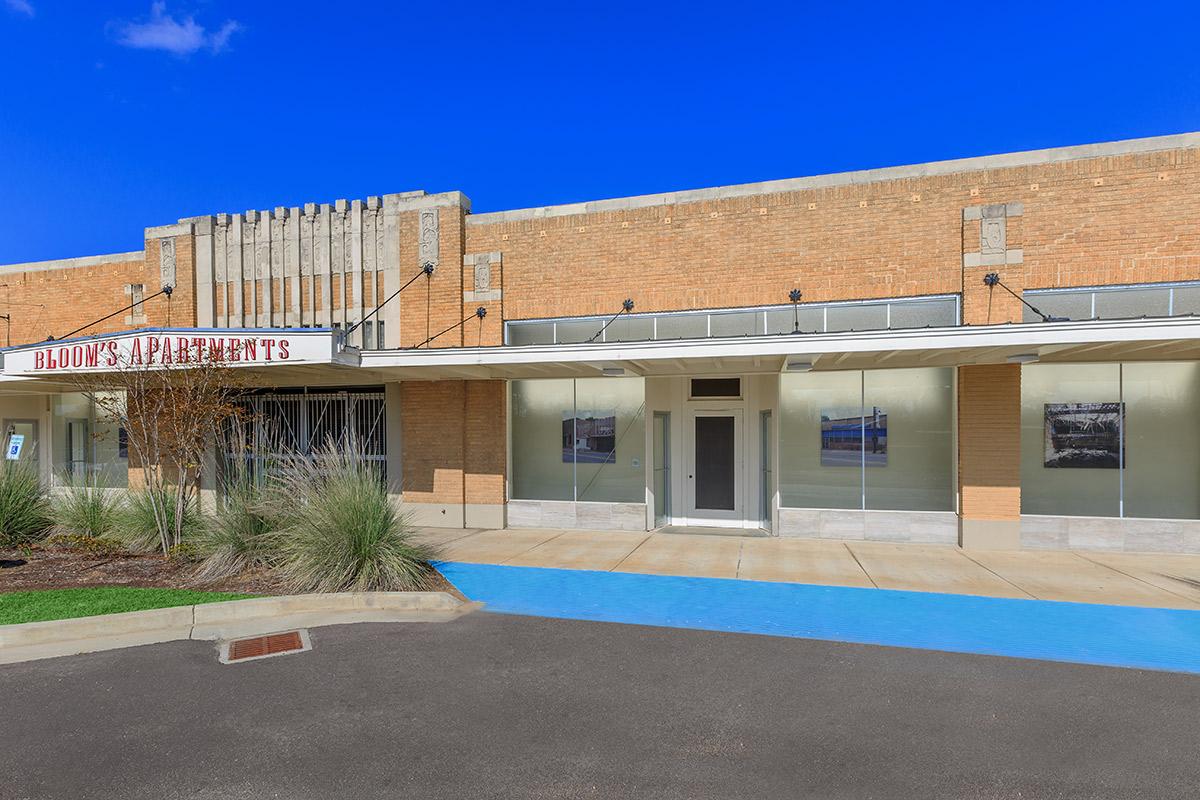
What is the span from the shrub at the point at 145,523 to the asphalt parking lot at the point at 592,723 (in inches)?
161

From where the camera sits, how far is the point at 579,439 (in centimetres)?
1261

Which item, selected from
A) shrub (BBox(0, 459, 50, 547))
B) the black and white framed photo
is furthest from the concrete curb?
the black and white framed photo

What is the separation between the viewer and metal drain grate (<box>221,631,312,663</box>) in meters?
5.89

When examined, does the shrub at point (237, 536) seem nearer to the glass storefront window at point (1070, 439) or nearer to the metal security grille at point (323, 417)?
the metal security grille at point (323, 417)

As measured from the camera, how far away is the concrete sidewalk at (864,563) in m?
8.03

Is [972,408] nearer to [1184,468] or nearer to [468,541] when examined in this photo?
[1184,468]

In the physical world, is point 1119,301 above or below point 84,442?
above

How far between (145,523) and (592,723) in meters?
8.54

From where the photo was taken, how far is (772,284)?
445 inches

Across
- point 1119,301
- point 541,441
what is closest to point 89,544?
point 541,441

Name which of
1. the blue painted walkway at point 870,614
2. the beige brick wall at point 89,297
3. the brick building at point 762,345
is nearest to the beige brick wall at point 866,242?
the brick building at point 762,345

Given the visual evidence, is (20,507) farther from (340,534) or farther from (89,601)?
(340,534)

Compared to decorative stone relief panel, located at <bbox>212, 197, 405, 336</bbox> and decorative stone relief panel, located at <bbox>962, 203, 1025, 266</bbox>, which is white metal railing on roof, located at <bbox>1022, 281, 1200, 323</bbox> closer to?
decorative stone relief panel, located at <bbox>962, 203, 1025, 266</bbox>

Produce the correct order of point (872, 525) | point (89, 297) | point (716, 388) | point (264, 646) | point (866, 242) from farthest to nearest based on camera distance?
point (89, 297)
point (716, 388)
point (872, 525)
point (866, 242)
point (264, 646)
